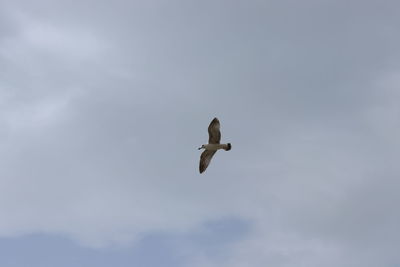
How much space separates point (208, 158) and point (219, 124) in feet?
22.9

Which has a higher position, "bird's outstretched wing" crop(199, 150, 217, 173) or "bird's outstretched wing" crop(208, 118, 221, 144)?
"bird's outstretched wing" crop(208, 118, 221, 144)

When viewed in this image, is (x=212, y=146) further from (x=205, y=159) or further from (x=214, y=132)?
(x=205, y=159)

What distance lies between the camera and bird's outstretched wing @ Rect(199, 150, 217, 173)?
11014 cm

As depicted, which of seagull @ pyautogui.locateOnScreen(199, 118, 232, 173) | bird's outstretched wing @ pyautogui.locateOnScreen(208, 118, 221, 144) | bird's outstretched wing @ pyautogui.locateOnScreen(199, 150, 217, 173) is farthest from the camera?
bird's outstretched wing @ pyautogui.locateOnScreen(199, 150, 217, 173)

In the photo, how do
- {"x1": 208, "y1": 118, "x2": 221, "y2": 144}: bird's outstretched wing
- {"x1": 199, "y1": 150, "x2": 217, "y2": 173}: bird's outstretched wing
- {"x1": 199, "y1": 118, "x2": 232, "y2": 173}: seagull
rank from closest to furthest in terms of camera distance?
{"x1": 208, "y1": 118, "x2": 221, "y2": 144}: bird's outstretched wing → {"x1": 199, "y1": 118, "x2": 232, "y2": 173}: seagull → {"x1": 199, "y1": 150, "x2": 217, "y2": 173}: bird's outstretched wing

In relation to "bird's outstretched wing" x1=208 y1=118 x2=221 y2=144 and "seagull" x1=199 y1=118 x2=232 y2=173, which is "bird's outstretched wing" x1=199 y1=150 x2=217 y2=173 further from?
"bird's outstretched wing" x1=208 y1=118 x2=221 y2=144

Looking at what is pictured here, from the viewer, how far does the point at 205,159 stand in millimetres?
110625

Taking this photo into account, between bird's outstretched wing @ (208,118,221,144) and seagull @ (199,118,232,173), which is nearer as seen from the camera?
bird's outstretched wing @ (208,118,221,144)

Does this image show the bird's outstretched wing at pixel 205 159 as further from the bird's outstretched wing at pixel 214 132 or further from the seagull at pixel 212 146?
the bird's outstretched wing at pixel 214 132

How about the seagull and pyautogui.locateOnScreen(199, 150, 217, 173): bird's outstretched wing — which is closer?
the seagull

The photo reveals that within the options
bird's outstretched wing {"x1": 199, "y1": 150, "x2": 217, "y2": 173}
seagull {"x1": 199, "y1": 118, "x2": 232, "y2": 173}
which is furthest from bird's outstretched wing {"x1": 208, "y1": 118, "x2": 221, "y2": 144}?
bird's outstretched wing {"x1": 199, "y1": 150, "x2": 217, "y2": 173}

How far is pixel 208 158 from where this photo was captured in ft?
364

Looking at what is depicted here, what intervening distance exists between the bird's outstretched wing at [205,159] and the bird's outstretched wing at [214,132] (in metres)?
2.41

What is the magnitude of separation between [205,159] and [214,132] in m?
5.70
